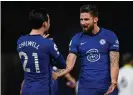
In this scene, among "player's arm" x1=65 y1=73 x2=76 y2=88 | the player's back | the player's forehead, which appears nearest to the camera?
the player's forehead

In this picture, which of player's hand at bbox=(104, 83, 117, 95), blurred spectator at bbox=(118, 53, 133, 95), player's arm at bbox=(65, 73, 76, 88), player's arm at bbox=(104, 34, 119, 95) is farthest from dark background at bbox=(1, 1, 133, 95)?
player's hand at bbox=(104, 83, 117, 95)

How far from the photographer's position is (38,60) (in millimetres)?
8047

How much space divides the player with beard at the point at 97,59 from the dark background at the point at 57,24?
3.67m

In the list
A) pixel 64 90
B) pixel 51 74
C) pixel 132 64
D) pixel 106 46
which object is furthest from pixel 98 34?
pixel 64 90

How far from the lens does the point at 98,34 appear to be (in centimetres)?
844

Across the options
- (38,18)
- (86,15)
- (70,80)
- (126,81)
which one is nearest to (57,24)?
(126,81)

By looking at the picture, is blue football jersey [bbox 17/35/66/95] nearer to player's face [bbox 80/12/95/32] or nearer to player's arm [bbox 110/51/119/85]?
player's face [bbox 80/12/95/32]

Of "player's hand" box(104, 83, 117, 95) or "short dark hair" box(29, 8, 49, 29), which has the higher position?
"short dark hair" box(29, 8, 49, 29)

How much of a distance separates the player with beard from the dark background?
3674mm

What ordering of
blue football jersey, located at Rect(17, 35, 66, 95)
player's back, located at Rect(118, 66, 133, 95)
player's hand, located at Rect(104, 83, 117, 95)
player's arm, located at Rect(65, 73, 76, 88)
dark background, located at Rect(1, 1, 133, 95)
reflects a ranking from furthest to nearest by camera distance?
dark background, located at Rect(1, 1, 133, 95), player's back, located at Rect(118, 66, 133, 95), player's arm, located at Rect(65, 73, 76, 88), player's hand, located at Rect(104, 83, 117, 95), blue football jersey, located at Rect(17, 35, 66, 95)

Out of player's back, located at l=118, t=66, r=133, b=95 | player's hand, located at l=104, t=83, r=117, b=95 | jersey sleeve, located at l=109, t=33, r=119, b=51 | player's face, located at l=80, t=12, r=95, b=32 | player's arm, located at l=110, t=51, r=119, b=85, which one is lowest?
player's back, located at l=118, t=66, r=133, b=95

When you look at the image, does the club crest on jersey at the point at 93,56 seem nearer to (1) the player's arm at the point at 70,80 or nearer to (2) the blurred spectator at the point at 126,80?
(1) the player's arm at the point at 70,80

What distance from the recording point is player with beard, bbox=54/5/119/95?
27.2ft

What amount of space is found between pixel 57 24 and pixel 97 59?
411 cm
